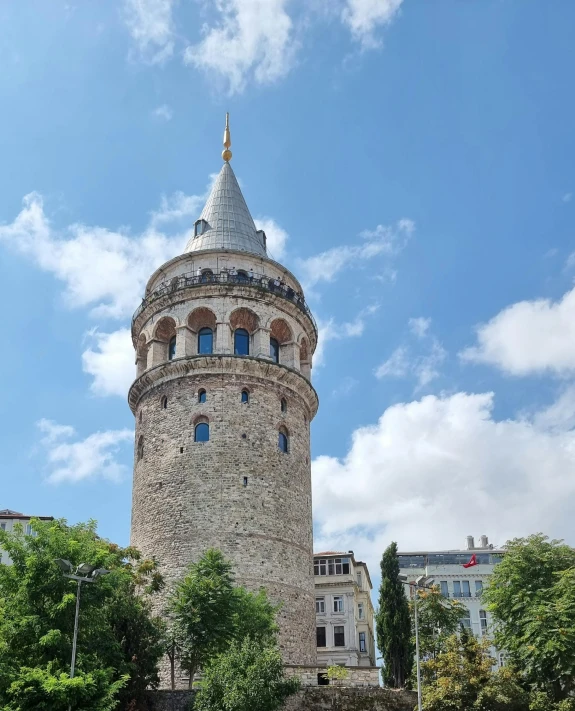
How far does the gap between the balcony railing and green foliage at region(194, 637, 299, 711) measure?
1793 cm

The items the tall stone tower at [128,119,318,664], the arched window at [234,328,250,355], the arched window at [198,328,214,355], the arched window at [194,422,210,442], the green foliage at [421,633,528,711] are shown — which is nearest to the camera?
the green foliage at [421,633,528,711]

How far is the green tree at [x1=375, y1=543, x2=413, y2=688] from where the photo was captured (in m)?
35.9

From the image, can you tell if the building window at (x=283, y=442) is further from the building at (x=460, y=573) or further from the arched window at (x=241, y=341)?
the building at (x=460, y=573)

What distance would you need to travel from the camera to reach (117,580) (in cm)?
→ 2722

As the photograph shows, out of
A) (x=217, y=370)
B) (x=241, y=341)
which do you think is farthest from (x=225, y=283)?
(x=217, y=370)

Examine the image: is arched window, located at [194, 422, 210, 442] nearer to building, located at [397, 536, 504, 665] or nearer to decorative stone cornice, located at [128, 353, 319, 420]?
decorative stone cornice, located at [128, 353, 319, 420]

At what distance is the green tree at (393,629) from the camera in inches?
1412

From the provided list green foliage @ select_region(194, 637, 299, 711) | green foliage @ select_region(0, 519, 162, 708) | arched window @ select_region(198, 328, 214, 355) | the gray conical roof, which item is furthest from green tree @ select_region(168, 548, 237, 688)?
the gray conical roof

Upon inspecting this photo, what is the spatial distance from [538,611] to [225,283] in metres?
19.5

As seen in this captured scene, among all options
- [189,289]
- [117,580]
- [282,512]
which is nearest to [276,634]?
[282,512]

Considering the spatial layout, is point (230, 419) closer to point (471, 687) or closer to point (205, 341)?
point (205, 341)

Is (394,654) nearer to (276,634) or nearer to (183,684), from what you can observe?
(276,634)

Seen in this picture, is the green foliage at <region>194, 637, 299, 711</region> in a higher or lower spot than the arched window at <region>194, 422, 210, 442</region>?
lower

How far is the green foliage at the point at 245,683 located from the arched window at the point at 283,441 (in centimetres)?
1217
